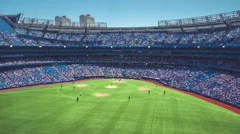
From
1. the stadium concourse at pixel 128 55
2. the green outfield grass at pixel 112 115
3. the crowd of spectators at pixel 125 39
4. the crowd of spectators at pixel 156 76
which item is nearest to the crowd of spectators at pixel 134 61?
the stadium concourse at pixel 128 55

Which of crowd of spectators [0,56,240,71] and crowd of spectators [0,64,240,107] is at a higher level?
crowd of spectators [0,56,240,71]

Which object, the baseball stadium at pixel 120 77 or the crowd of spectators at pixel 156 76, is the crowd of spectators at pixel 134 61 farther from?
the crowd of spectators at pixel 156 76

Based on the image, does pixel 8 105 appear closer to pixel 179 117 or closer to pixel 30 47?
pixel 179 117

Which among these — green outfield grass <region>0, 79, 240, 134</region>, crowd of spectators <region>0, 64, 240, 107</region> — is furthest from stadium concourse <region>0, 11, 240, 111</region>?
green outfield grass <region>0, 79, 240, 134</region>

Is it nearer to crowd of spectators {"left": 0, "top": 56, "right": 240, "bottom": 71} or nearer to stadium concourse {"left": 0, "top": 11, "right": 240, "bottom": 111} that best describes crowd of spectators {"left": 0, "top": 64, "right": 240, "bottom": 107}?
stadium concourse {"left": 0, "top": 11, "right": 240, "bottom": 111}

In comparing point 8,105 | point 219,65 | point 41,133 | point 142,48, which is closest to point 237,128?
point 41,133
